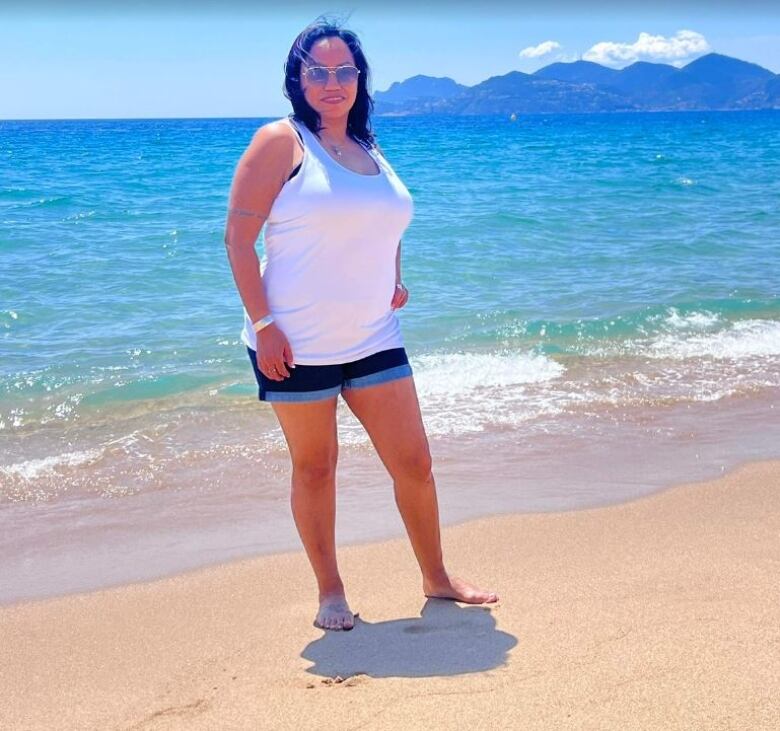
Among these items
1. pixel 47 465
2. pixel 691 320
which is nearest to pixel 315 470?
pixel 47 465

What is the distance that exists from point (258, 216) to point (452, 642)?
1389 millimetres

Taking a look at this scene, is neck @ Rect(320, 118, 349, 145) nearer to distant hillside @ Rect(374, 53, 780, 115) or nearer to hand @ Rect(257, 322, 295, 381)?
hand @ Rect(257, 322, 295, 381)

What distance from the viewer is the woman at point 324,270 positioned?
2.93m

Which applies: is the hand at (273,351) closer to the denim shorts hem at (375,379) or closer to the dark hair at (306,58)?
the denim shorts hem at (375,379)

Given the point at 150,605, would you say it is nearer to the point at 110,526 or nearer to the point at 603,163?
the point at 110,526

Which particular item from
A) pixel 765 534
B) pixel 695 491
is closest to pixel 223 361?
pixel 695 491

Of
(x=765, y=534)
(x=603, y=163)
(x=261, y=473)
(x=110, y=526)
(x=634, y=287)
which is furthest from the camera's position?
(x=603, y=163)

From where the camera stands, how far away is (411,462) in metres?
3.24

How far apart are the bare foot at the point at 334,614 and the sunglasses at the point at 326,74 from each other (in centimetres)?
163

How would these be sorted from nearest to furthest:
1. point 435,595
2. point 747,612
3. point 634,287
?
point 747,612
point 435,595
point 634,287

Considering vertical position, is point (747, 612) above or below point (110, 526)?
above

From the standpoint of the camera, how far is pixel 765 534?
393 centimetres

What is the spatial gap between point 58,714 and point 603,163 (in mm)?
28056

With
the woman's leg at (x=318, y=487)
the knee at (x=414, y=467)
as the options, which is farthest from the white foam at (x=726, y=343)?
the woman's leg at (x=318, y=487)
